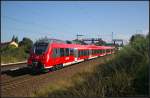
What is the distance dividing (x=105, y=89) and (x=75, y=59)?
2187 centimetres

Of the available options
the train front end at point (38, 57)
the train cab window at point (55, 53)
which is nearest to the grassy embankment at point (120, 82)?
the train front end at point (38, 57)

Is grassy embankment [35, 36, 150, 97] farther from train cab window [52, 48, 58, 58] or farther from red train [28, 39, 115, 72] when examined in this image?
train cab window [52, 48, 58, 58]

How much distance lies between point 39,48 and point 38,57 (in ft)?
3.28

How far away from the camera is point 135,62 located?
10.6m

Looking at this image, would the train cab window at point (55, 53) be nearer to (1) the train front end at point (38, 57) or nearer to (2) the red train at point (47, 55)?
(2) the red train at point (47, 55)

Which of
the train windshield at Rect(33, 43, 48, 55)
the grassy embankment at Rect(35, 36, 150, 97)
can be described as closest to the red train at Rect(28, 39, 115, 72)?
the train windshield at Rect(33, 43, 48, 55)

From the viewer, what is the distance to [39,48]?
22.3 meters

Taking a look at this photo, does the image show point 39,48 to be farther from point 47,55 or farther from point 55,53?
point 55,53

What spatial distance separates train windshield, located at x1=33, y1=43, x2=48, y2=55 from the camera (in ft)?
72.1

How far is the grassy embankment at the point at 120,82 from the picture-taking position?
9391 mm

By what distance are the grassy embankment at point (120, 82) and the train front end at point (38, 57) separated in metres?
9.87

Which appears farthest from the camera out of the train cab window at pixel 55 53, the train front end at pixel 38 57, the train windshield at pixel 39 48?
the train cab window at pixel 55 53

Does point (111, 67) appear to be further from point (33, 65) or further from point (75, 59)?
point (75, 59)

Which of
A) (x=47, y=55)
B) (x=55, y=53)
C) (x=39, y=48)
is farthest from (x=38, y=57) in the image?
(x=55, y=53)
